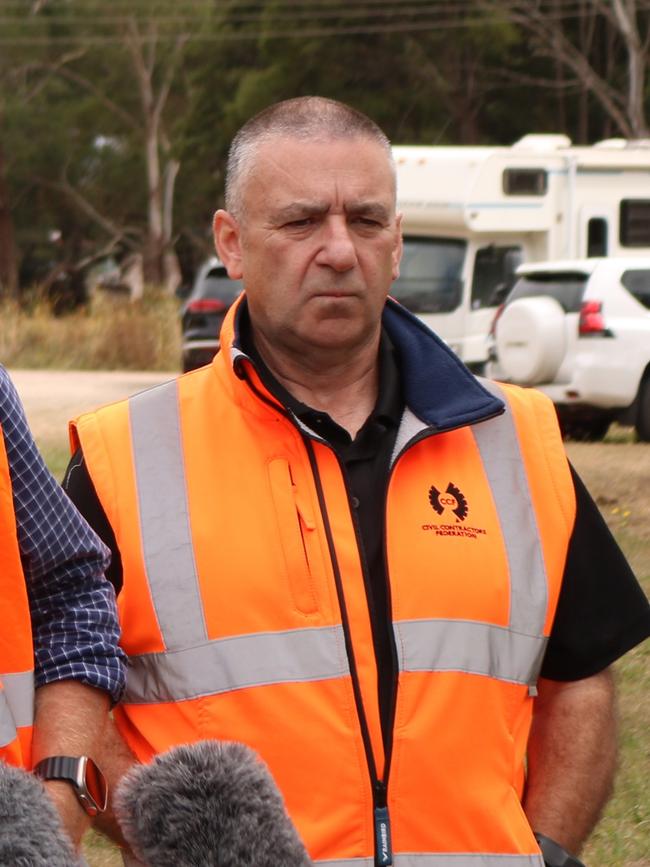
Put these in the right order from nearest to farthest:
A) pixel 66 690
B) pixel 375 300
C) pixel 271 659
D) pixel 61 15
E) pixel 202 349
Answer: pixel 66 690, pixel 271 659, pixel 375 300, pixel 202 349, pixel 61 15

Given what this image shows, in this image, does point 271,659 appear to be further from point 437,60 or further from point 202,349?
point 437,60

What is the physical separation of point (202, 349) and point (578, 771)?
58.6ft

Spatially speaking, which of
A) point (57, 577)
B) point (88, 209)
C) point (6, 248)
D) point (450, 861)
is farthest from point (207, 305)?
point (88, 209)

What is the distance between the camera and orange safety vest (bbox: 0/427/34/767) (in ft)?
7.14

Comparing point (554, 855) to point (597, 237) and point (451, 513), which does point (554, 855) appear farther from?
point (597, 237)

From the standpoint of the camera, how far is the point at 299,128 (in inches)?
115

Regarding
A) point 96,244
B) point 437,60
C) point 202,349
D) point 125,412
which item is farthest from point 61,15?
point 125,412

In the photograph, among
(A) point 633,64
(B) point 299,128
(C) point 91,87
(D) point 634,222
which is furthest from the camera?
(C) point 91,87

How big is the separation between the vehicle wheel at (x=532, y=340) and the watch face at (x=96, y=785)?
544 inches

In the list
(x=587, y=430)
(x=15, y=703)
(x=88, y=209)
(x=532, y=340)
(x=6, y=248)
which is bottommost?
(x=6, y=248)

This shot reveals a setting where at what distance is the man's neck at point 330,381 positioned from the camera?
292cm

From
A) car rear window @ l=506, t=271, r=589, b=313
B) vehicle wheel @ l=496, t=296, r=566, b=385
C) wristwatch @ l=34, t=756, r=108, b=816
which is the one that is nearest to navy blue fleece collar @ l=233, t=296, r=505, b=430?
wristwatch @ l=34, t=756, r=108, b=816

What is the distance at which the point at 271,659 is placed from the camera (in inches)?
106

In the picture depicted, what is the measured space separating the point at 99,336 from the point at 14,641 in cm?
2604
